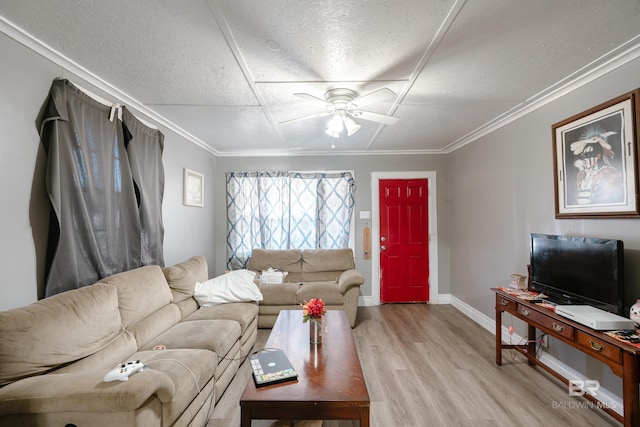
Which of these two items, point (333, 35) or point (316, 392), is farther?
point (333, 35)

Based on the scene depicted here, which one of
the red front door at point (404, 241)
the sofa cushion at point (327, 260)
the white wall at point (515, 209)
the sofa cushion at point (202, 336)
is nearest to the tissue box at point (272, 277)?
the sofa cushion at point (327, 260)

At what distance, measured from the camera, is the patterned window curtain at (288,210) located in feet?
14.5

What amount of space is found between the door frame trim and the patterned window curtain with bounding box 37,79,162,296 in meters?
3.29

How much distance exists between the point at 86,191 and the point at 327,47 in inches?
78.0

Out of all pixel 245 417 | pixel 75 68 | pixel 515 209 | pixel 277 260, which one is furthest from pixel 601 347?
pixel 75 68

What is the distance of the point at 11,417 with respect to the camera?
1.19 meters

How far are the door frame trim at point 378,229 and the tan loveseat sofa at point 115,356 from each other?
2532 mm

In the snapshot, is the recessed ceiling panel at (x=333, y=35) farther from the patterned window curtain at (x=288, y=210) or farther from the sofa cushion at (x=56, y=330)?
the patterned window curtain at (x=288, y=210)

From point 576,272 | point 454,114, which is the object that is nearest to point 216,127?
point 454,114

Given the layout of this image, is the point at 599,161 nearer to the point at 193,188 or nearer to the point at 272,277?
the point at 272,277

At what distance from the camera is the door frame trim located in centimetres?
445

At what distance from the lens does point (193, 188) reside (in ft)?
12.1

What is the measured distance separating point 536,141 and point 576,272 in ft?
4.39

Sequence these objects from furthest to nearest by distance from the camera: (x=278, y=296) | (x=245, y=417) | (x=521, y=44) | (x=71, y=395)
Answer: (x=278, y=296)
(x=521, y=44)
(x=245, y=417)
(x=71, y=395)
